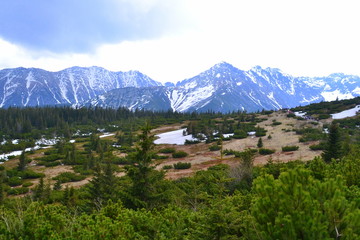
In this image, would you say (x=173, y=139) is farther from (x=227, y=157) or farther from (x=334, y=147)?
(x=334, y=147)

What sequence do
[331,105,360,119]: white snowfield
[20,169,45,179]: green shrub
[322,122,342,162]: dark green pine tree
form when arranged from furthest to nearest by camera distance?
[331,105,360,119]: white snowfield → [20,169,45,179]: green shrub → [322,122,342,162]: dark green pine tree

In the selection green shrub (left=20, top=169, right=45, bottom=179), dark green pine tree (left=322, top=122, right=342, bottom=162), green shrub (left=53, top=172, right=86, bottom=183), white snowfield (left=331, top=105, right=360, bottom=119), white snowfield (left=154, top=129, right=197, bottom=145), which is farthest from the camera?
white snowfield (left=154, top=129, right=197, bottom=145)

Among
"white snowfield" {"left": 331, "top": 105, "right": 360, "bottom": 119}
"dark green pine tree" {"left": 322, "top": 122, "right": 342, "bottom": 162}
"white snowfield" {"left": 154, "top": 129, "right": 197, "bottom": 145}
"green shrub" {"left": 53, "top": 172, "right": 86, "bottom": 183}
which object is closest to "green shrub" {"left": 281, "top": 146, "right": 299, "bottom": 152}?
"dark green pine tree" {"left": 322, "top": 122, "right": 342, "bottom": 162}

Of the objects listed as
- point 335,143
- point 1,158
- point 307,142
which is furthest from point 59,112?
point 335,143

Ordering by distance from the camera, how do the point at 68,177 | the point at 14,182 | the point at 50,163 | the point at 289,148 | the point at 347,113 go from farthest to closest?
the point at 347,113 → the point at 50,163 → the point at 289,148 → the point at 68,177 → the point at 14,182

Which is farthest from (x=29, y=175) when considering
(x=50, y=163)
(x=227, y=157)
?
(x=227, y=157)

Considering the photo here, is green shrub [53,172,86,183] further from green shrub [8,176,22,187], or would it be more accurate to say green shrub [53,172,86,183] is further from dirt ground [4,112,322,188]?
green shrub [8,176,22,187]

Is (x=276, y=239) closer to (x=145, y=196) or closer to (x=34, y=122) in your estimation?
(x=145, y=196)

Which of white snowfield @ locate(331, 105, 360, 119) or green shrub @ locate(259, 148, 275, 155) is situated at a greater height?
white snowfield @ locate(331, 105, 360, 119)

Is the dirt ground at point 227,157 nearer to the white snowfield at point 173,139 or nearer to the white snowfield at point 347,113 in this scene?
the white snowfield at point 173,139

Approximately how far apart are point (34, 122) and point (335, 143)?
88.0 meters

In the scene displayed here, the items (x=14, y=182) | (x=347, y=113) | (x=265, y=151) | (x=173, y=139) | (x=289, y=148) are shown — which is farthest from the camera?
(x=173, y=139)

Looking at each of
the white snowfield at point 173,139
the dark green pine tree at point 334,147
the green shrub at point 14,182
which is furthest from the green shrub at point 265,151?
the green shrub at point 14,182

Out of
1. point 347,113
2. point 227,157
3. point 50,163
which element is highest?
point 347,113
